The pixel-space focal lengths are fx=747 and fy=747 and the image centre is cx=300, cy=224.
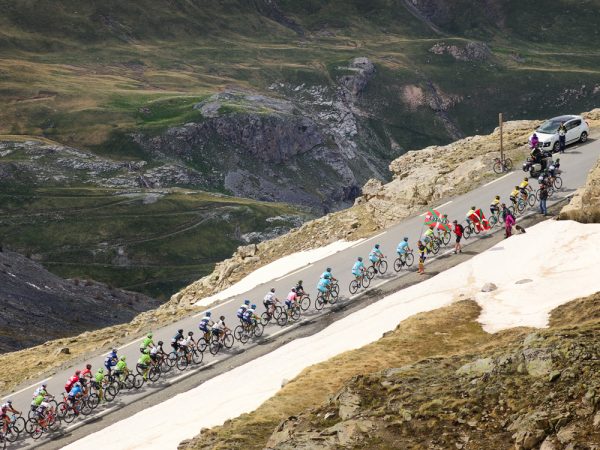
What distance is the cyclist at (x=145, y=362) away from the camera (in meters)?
38.1

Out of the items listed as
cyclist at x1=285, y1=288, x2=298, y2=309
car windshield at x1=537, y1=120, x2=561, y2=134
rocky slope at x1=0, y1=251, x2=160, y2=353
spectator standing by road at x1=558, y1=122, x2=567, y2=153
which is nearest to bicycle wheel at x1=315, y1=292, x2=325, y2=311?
cyclist at x1=285, y1=288, x2=298, y2=309

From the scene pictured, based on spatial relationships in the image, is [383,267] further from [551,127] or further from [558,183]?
[551,127]

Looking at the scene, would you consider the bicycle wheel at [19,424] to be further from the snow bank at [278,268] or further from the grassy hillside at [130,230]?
the grassy hillside at [130,230]

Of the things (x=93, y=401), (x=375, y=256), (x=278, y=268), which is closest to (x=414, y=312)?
(x=375, y=256)

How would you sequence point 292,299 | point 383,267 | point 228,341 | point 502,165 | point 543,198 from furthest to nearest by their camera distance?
1. point 502,165
2. point 543,198
3. point 383,267
4. point 292,299
5. point 228,341

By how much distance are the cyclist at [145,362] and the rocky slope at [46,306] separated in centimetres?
4350

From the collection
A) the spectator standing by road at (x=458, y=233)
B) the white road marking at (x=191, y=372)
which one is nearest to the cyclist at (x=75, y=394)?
the white road marking at (x=191, y=372)

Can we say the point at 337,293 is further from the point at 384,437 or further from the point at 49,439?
the point at 384,437

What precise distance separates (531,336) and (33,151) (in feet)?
522

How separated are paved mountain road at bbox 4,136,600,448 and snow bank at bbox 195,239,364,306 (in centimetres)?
105

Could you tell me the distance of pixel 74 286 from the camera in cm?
10306

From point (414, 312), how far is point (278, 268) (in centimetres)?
1900

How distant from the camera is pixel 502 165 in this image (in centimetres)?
5916

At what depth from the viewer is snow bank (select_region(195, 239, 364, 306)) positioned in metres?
52.5
